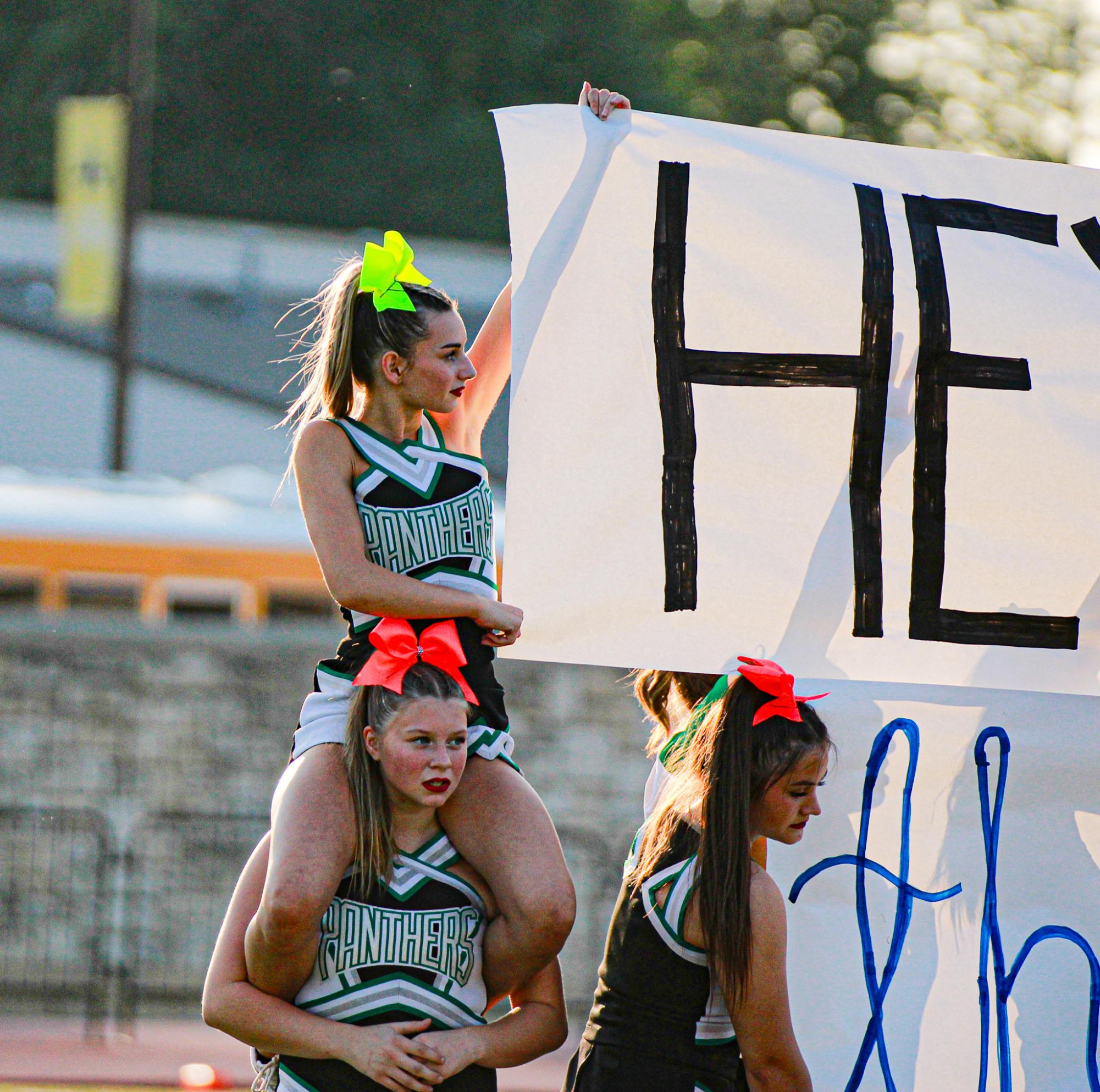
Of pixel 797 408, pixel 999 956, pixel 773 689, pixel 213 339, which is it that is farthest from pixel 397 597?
pixel 213 339

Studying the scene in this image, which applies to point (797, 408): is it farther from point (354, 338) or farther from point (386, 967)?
point (386, 967)

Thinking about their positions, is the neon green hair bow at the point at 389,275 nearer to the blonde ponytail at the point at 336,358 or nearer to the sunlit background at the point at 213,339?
the blonde ponytail at the point at 336,358

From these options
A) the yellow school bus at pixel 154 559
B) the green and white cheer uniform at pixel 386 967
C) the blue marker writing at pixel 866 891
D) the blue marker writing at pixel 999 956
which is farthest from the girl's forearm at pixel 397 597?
the yellow school bus at pixel 154 559

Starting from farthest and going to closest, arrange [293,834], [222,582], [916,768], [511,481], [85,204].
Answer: [85,204]
[222,582]
[916,768]
[511,481]
[293,834]

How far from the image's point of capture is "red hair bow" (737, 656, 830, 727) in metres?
3.43

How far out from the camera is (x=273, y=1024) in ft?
10.7

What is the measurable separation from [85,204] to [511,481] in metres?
12.8

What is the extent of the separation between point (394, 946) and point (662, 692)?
39.9 inches

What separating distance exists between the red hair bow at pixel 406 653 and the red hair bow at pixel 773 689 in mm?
558

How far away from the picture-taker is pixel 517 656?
12.2 ft

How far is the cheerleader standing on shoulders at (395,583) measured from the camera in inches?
128

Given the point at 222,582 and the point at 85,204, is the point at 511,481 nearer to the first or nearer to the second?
the point at 222,582

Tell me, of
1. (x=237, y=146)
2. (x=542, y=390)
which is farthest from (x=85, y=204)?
(x=237, y=146)

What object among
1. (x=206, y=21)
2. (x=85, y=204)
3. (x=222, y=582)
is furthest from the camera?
(x=206, y=21)
